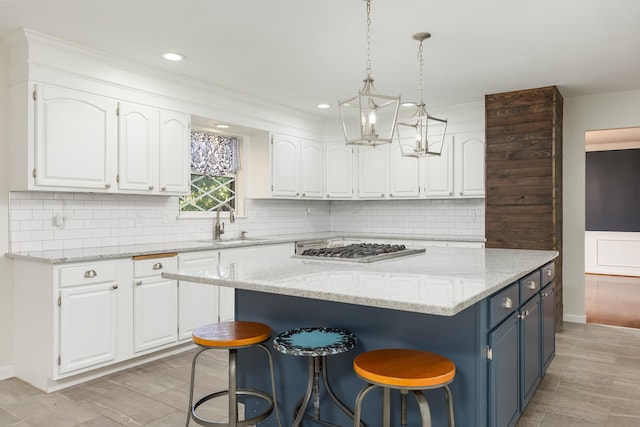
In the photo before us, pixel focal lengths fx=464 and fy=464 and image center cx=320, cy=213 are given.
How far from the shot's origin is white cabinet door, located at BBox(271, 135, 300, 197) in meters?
5.48

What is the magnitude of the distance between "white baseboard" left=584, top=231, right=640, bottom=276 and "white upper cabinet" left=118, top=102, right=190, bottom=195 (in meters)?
7.16

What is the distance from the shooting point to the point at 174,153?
4.25 m

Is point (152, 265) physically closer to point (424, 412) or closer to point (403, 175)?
point (424, 412)

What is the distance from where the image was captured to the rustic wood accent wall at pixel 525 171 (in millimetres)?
4684

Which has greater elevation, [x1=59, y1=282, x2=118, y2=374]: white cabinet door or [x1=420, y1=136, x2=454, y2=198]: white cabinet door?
[x1=420, y1=136, x2=454, y2=198]: white cabinet door

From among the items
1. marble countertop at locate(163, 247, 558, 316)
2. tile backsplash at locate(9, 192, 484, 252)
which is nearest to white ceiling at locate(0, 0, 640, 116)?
tile backsplash at locate(9, 192, 484, 252)

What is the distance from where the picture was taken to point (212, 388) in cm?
318

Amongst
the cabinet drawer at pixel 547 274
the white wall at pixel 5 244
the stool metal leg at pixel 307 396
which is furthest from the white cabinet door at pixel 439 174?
the white wall at pixel 5 244

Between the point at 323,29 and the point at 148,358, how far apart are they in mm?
2888

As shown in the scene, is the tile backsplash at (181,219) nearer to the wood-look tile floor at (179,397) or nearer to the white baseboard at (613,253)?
the wood-look tile floor at (179,397)

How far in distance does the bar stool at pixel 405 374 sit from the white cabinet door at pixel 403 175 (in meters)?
4.00

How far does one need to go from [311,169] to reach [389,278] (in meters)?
4.09

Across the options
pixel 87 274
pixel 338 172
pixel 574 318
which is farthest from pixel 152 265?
pixel 574 318

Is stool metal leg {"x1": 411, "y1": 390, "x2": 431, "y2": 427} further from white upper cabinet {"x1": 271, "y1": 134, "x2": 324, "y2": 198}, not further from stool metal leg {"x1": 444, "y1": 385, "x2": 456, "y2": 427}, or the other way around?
white upper cabinet {"x1": 271, "y1": 134, "x2": 324, "y2": 198}
